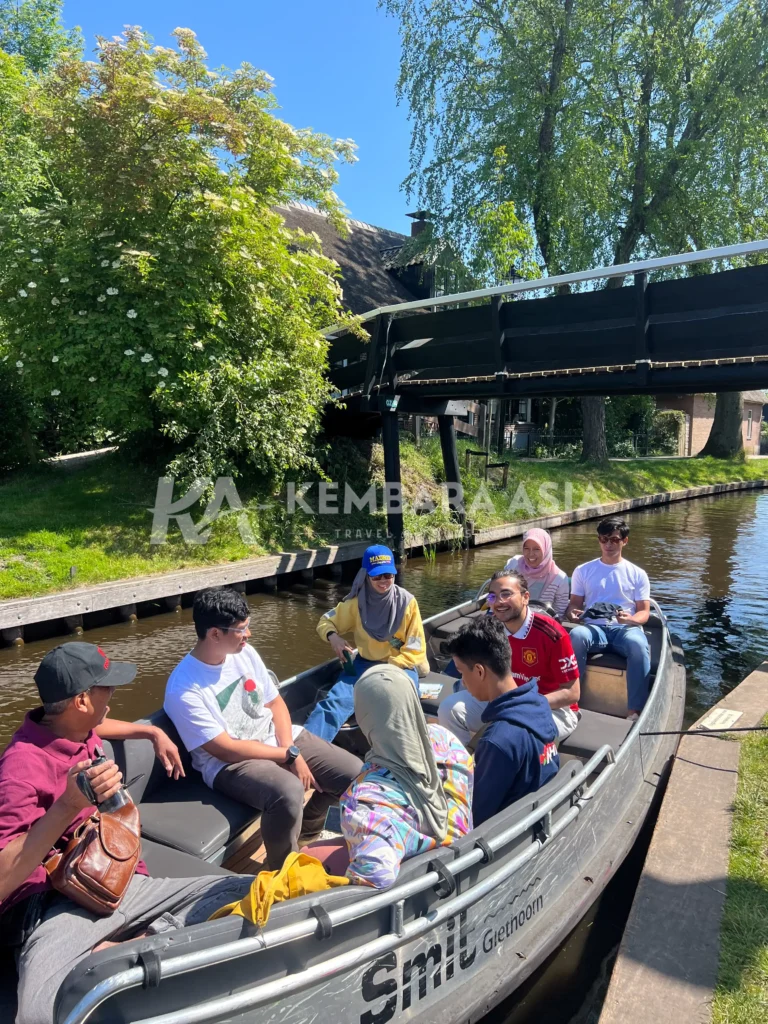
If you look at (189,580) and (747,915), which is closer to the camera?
(747,915)

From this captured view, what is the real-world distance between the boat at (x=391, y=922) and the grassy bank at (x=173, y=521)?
740cm

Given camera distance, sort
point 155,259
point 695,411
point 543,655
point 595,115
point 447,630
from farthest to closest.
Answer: point 695,411, point 595,115, point 155,259, point 447,630, point 543,655

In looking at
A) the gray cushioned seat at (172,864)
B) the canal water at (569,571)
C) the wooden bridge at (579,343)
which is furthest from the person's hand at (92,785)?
the wooden bridge at (579,343)

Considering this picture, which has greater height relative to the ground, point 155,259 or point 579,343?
point 155,259

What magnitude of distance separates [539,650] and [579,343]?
7225 mm

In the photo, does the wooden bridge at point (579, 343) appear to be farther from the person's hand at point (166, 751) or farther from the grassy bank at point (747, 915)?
the person's hand at point (166, 751)

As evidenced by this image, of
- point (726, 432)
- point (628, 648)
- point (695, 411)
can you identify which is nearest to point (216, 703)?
point (628, 648)

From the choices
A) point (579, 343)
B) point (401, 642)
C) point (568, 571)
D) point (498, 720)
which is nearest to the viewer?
point (498, 720)

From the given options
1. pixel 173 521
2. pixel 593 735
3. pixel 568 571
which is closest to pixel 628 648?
pixel 593 735

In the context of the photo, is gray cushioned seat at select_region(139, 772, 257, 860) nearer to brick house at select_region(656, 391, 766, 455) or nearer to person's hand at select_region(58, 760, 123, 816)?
person's hand at select_region(58, 760, 123, 816)

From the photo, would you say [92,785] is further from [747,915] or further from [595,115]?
[595,115]

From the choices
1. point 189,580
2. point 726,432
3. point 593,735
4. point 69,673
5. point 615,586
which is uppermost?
point 726,432

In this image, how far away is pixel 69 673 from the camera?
2.54m

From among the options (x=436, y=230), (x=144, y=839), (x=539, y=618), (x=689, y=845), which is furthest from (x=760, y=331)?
(x=436, y=230)
